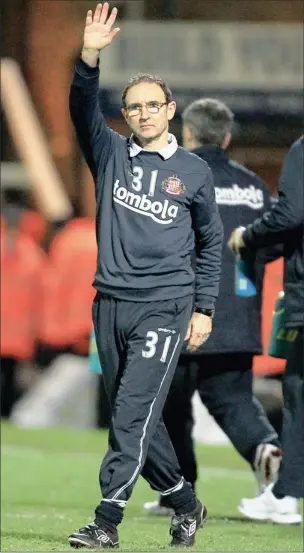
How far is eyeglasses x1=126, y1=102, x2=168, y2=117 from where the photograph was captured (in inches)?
262

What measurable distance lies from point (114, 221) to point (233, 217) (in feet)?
6.58

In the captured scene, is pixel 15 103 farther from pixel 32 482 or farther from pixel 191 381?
pixel 191 381

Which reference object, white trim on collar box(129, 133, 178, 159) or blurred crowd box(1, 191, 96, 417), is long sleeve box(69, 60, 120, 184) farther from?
blurred crowd box(1, 191, 96, 417)

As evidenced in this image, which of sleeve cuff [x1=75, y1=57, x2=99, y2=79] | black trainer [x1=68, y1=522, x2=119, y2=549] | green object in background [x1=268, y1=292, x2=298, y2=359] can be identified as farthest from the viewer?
green object in background [x1=268, y1=292, x2=298, y2=359]

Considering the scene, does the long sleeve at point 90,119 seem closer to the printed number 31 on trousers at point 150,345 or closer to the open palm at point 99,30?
the open palm at point 99,30

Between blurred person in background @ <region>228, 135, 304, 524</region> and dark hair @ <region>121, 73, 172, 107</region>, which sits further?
blurred person in background @ <region>228, 135, 304, 524</region>

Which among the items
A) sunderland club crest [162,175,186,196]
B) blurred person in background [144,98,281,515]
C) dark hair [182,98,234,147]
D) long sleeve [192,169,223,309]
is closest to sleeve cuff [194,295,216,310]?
long sleeve [192,169,223,309]

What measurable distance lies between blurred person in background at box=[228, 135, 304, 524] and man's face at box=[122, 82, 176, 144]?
133 cm

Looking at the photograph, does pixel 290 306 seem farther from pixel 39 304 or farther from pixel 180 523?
pixel 39 304

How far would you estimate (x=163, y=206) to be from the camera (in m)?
6.66

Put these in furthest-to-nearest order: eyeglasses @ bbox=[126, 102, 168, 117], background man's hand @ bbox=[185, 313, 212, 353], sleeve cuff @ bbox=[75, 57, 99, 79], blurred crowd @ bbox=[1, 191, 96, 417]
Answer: blurred crowd @ bbox=[1, 191, 96, 417], background man's hand @ bbox=[185, 313, 212, 353], eyeglasses @ bbox=[126, 102, 168, 117], sleeve cuff @ bbox=[75, 57, 99, 79]

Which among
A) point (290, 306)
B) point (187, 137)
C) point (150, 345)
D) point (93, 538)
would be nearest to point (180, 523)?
point (93, 538)

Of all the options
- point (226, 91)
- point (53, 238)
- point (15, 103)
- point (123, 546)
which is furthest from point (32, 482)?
point (15, 103)

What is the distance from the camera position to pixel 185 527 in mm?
6902
